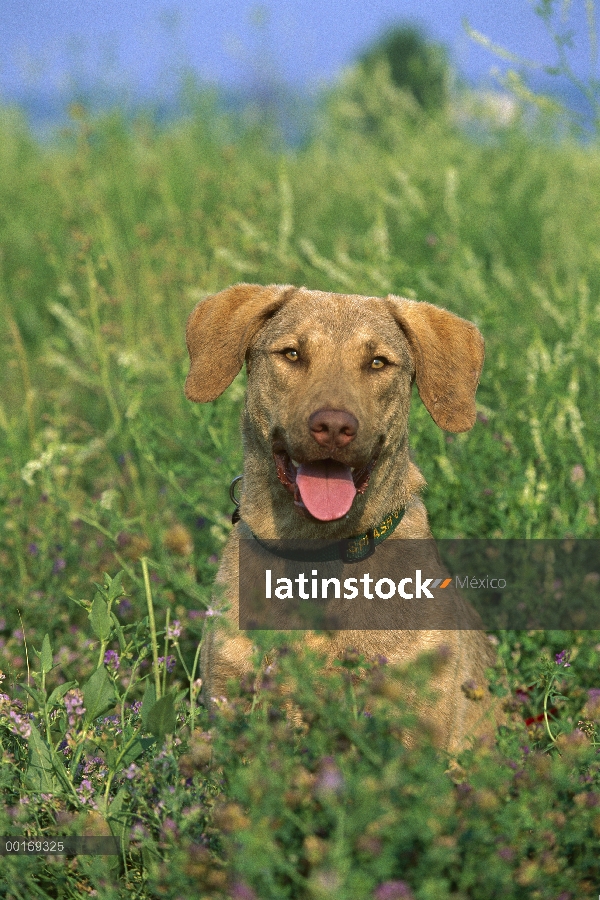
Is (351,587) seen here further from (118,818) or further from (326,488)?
(118,818)

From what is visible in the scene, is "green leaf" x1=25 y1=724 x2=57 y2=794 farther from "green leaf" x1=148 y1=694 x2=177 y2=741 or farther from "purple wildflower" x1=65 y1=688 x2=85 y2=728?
"green leaf" x1=148 y1=694 x2=177 y2=741

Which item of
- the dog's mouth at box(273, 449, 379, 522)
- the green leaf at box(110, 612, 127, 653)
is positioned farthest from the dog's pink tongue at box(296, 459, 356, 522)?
the green leaf at box(110, 612, 127, 653)

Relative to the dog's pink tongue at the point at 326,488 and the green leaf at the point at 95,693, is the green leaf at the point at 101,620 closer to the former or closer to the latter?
the green leaf at the point at 95,693

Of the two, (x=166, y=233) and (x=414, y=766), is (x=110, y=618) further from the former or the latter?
(x=166, y=233)

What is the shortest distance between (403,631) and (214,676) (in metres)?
0.62

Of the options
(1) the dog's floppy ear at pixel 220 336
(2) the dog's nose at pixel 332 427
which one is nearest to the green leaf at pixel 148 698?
(2) the dog's nose at pixel 332 427

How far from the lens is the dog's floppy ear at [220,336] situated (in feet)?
10.8

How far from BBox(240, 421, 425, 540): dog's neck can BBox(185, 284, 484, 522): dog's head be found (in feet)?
0.17

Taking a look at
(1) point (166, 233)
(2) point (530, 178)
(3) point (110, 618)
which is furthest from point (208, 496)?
(2) point (530, 178)

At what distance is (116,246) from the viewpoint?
7.68 metres

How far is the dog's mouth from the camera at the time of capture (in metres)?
2.86

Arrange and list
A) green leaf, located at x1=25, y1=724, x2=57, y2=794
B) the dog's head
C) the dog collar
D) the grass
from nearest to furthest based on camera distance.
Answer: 1. the grass
2. green leaf, located at x1=25, y1=724, x2=57, y2=794
3. the dog's head
4. the dog collar

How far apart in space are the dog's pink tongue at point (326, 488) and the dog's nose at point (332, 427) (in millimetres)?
167

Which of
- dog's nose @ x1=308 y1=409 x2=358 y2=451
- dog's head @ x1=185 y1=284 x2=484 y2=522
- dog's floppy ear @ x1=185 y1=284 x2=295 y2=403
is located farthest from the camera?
dog's floppy ear @ x1=185 y1=284 x2=295 y2=403
